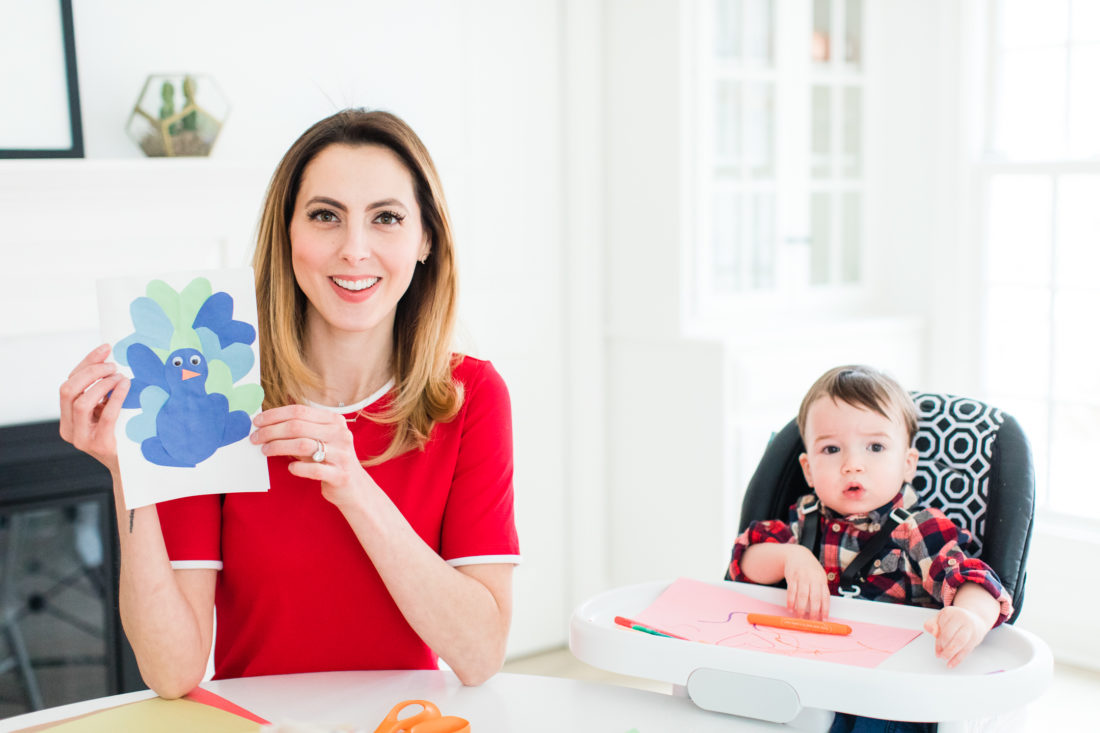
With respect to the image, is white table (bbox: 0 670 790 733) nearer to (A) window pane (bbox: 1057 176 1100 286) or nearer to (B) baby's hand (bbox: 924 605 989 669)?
(B) baby's hand (bbox: 924 605 989 669)

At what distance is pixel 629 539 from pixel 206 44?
1.97 meters

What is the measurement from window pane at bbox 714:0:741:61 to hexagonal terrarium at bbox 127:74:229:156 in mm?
1593

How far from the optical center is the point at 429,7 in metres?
3.06

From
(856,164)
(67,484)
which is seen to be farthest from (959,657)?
(856,164)

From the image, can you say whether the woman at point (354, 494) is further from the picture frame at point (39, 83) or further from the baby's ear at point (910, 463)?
the picture frame at point (39, 83)

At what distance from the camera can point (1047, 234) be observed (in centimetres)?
342

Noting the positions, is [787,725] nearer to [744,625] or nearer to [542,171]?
[744,625]

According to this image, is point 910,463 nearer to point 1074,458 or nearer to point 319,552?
point 319,552

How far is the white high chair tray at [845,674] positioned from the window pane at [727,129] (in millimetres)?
2197

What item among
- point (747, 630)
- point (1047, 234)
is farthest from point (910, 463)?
point (1047, 234)

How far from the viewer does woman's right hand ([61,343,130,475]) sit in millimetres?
1253

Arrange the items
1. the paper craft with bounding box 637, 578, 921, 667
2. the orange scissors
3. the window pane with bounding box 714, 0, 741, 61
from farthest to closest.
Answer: the window pane with bounding box 714, 0, 741, 61 → the paper craft with bounding box 637, 578, 921, 667 → the orange scissors

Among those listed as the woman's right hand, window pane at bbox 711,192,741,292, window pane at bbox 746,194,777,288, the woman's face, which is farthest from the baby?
window pane at bbox 746,194,777,288

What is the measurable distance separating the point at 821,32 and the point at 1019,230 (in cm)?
92
